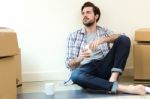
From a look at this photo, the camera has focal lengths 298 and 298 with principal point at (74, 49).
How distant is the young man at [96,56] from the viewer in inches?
88.8

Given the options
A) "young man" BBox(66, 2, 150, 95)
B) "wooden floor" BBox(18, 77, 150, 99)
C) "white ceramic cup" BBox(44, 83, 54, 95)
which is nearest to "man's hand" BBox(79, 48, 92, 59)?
"young man" BBox(66, 2, 150, 95)

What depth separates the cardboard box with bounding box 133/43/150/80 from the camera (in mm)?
2612

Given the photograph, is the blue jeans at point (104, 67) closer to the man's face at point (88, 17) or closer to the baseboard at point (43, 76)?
the man's face at point (88, 17)

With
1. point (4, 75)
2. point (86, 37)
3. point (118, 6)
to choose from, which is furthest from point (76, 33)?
point (4, 75)

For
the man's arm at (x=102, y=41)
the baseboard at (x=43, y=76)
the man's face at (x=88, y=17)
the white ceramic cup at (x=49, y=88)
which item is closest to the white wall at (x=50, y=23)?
the baseboard at (x=43, y=76)

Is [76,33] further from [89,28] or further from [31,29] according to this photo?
[31,29]

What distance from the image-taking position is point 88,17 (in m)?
2.75

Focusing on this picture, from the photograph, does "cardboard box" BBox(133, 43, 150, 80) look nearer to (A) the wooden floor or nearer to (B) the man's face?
(A) the wooden floor

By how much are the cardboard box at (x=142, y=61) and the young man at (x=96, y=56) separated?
0.72ft

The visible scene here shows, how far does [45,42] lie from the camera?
2900 millimetres

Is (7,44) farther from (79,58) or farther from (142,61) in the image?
(142,61)

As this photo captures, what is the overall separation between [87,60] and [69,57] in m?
0.19

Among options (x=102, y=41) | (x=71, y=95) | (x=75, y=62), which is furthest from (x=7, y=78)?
(x=102, y=41)

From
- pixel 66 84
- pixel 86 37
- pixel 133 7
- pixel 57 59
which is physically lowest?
pixel 66 84
